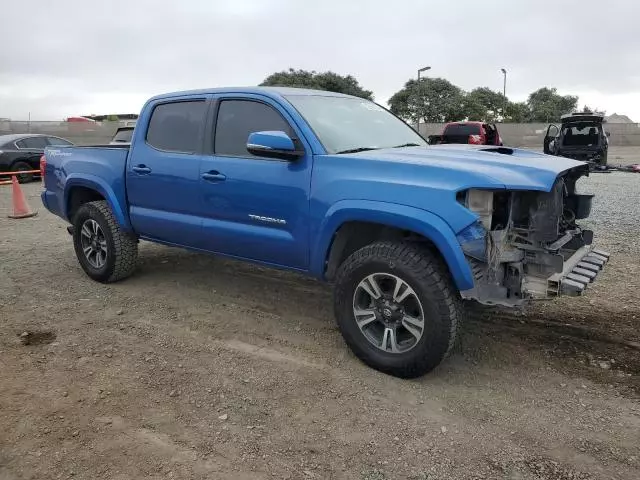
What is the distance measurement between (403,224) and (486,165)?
→ 2.17 ft

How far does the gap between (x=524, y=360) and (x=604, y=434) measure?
2.99ft

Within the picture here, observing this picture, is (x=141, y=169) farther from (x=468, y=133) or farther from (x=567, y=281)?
(x=468, y=133)

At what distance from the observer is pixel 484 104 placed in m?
58.0

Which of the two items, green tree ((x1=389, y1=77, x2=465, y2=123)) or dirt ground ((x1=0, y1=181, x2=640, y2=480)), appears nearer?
dirt ground ((x1=0, y1=181, x2=640, y2=480))

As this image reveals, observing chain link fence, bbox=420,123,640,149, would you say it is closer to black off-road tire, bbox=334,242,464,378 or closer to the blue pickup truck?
the blue pickup truck

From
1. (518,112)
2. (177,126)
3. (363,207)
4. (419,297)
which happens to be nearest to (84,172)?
(177,126)

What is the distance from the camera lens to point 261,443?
294cm

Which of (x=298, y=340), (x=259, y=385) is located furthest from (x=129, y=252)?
(x=259, y=385)

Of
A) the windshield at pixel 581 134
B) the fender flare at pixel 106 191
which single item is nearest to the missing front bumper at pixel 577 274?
the fender flare at pixel 106 191

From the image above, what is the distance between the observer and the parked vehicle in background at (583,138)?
1589cm

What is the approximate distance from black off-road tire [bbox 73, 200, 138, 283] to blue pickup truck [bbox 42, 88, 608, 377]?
6.1 inches

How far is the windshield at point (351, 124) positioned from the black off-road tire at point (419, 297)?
915mm

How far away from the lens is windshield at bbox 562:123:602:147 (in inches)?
632

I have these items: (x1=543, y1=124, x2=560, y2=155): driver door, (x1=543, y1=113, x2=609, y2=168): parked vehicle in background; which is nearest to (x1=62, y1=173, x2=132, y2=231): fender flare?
(x1=543, y1=113, x2=609, y2=168): parked vehicle in background
